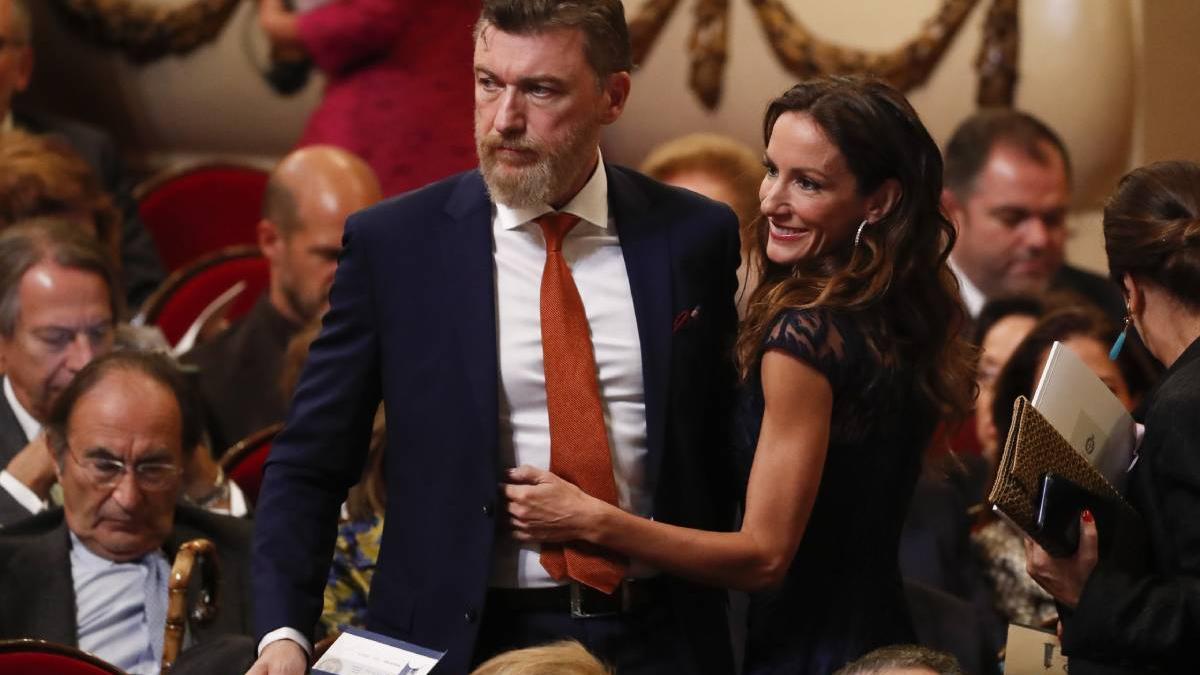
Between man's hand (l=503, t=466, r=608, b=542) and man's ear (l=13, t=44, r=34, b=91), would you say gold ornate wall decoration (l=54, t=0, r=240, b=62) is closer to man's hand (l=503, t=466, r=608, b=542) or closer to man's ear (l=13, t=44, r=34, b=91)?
man's ear (l=13, t=44, r=34, b=91)

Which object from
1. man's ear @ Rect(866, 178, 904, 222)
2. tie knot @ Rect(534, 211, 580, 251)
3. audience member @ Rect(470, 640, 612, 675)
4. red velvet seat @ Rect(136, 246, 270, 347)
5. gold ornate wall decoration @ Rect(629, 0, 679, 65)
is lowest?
red velvet seat @ Rect(136, 246, 270, 347)

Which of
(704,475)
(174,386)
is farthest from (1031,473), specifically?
(174,386)

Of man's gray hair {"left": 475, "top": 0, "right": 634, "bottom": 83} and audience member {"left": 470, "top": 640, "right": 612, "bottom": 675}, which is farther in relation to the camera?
man's gray hair {"left": 475, "top": 0, "right": 634, "bottom": 83}

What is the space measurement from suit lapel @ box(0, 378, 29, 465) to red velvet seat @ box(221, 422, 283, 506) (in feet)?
1.32

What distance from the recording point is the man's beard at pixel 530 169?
2557 millimetres

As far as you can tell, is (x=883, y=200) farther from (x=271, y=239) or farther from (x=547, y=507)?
(x=271, y=239)

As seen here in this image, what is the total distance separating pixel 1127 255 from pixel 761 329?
48cm

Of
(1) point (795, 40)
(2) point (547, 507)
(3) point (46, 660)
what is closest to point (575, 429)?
(2) point (547, 507)

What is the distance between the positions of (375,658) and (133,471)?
1.21 meters

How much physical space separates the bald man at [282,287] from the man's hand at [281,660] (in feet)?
6.70

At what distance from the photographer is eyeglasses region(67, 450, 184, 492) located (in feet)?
11.3

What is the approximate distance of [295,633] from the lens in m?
2.52

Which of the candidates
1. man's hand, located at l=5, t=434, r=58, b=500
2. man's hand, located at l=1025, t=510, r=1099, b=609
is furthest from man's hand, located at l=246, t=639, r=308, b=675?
man's hand, located at l=5, t=434, r=58, b=500

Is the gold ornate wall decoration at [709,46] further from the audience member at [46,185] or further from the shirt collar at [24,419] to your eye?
the shirt collar at [24,419]
